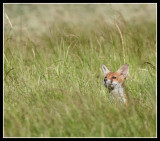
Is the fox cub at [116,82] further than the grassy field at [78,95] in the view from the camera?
Yes

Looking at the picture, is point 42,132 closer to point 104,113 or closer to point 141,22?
point 104,113

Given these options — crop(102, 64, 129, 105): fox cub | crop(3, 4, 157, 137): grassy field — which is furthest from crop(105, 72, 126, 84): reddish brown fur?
crop(3, 4, 157, 137): grassy field

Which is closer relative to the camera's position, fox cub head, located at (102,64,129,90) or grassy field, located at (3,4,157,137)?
grassy field, located at (3,4,157,137)

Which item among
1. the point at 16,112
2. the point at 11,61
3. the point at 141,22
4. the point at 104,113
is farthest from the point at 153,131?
the point at 141,22

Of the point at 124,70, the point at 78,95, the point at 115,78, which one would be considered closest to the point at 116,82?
the point at 115,78

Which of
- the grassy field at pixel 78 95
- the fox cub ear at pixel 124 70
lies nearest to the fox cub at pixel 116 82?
the fox cub ear at pixel 124 70

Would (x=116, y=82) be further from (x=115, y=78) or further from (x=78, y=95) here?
(x=78, y=95)

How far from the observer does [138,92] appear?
5598 millimetres

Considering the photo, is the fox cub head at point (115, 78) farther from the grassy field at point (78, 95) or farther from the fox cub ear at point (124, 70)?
the grassy field at point (78, 95)

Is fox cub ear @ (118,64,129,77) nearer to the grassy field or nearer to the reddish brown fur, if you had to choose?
the reddish brown fur

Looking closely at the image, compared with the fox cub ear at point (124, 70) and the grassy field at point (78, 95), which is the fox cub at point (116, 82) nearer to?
the fox cub ear at point (124, 70)

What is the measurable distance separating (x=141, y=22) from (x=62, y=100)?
709cm

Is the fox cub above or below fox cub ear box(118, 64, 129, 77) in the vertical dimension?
below

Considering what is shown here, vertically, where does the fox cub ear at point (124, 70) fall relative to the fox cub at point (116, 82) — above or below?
above
